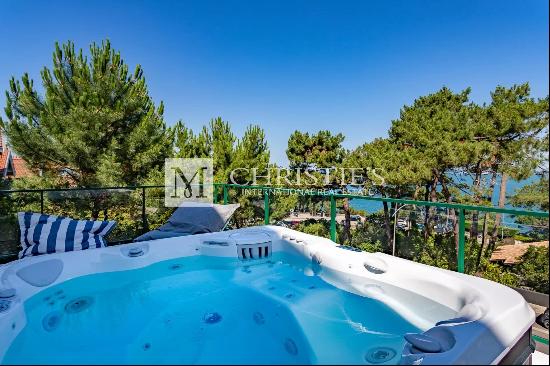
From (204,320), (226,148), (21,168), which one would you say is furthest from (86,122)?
(204,320)

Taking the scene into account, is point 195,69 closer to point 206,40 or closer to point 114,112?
point 206,40

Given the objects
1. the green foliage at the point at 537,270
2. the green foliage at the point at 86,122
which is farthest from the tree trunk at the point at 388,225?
the green foliage at the point at 86,122

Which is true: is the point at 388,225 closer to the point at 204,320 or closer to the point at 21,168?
the point at 204,320

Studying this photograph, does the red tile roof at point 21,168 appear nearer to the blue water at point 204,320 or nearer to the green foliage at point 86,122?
the green foliage at point 86,122

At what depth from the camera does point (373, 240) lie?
464 centimetres

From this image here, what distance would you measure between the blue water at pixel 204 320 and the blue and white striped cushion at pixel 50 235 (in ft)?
1.16

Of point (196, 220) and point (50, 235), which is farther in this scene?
point (196, 220)

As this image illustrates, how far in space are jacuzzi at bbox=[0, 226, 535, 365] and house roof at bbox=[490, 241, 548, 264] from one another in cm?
57

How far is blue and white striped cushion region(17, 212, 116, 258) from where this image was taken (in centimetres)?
273

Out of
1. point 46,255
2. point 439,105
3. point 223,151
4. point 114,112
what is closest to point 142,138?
point 114,112

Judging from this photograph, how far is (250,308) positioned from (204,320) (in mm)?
363

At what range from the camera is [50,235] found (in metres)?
2.77

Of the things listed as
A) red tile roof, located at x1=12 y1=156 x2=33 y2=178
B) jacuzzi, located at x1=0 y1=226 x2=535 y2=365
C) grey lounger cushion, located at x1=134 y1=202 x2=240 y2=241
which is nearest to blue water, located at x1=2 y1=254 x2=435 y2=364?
jacuzzi, located at x1=0 y1=226 x2=535 y2=365

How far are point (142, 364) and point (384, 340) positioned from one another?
4.45 feet
